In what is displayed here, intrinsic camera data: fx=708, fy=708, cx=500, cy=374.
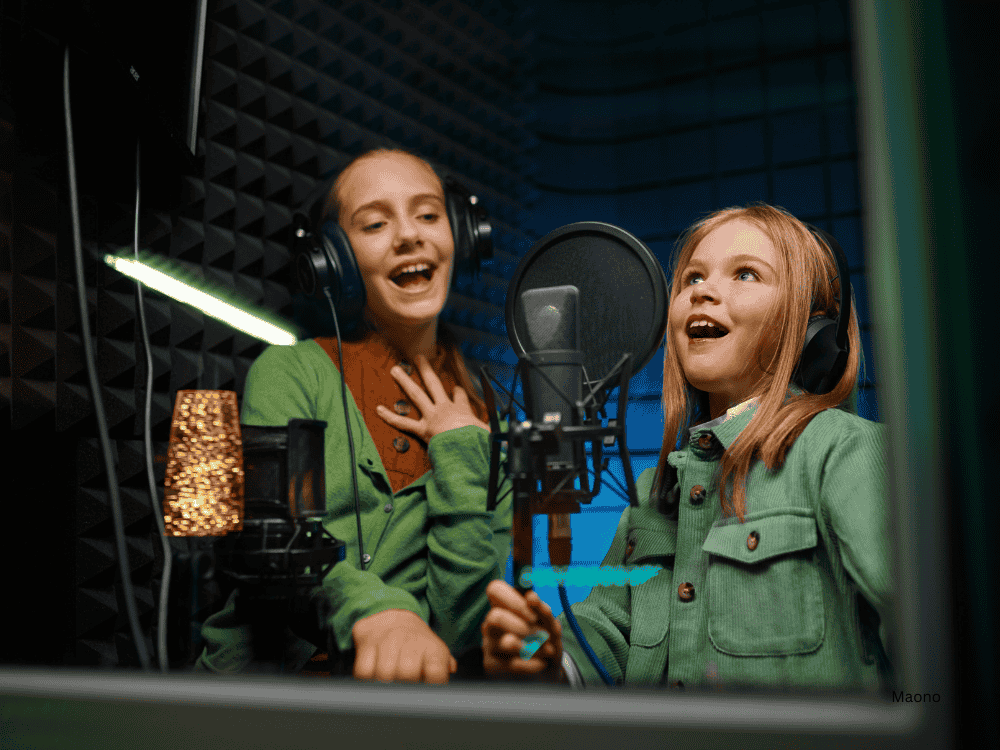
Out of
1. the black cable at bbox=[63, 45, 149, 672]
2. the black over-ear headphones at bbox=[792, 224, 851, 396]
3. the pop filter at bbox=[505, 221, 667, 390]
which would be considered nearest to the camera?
the black over-ear headphones at bbox=[792, 224, 851, 396]

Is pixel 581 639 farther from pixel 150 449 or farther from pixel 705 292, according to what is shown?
pixel 150 449

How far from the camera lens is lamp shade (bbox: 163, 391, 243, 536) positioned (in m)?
0.95

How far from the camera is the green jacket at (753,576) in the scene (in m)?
0.72

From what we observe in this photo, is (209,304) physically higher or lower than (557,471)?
higher

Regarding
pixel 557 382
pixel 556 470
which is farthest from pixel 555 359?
pixel 556 470

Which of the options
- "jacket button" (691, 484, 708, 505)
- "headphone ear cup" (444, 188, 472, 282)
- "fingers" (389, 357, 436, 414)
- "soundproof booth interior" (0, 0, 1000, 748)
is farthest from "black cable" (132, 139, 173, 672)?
"jacket button" (691, 484, 708, 505)

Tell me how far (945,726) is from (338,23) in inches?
47.9

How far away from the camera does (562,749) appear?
1.86 feet

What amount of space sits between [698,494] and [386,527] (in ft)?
1.45

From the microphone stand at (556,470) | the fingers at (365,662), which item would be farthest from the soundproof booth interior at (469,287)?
the fingers at (365,662)

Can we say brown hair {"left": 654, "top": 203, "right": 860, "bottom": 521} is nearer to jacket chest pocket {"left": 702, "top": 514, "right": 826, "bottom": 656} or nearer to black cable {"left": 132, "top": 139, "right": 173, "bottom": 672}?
jacket chest pocket {"left": 702, "top": 514, "right": 826, "bottom": 656}

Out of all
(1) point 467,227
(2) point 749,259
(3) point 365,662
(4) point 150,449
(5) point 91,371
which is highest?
(1) point 467,227

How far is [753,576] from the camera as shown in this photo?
791mm

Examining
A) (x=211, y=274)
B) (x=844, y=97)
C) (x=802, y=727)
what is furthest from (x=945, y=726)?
(x=211, y=274)
